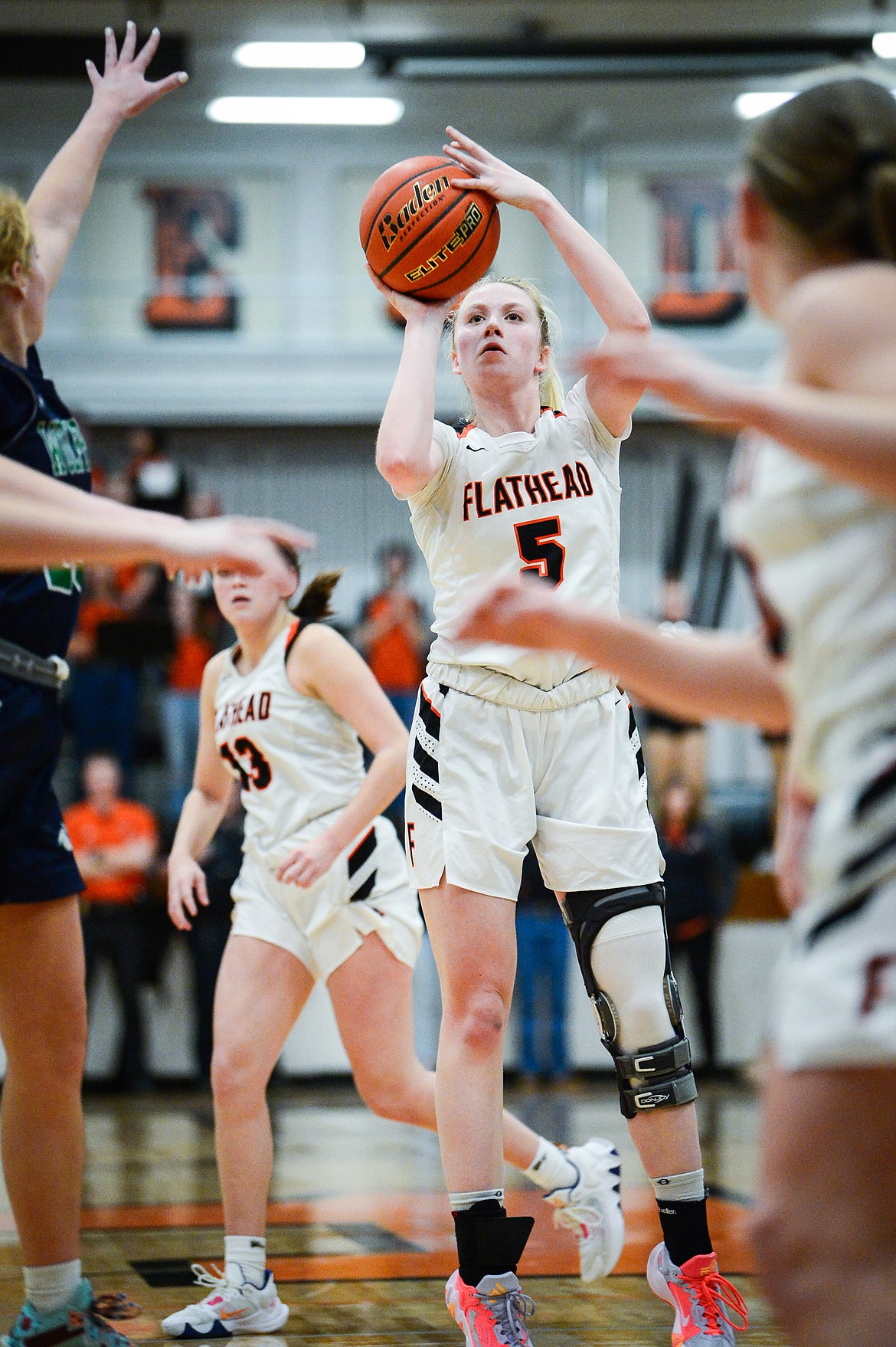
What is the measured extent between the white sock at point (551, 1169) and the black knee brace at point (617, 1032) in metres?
0.71

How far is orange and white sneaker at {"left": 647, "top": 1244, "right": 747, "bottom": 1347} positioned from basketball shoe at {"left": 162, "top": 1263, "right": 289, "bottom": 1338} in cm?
97

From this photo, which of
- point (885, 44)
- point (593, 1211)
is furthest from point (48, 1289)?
point (885, 44)

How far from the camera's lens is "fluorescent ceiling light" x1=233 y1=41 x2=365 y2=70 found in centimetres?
1309

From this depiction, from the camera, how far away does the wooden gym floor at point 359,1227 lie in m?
3.54

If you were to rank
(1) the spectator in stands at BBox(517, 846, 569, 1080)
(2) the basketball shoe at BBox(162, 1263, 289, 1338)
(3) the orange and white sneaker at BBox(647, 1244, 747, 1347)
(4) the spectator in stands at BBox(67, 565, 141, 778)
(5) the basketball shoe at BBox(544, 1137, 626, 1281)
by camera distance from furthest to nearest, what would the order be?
1. (4) the spectator in stands at BBox(67, 565, 141, 778)
2. (1) the spectator in stands at BBox(517, 846, 569, 1080)
3. (5) the basketball shoe at BBox(544, 1137, 626, 1281)
4. (2) the basketball shoe at BBox(162, 1263, 289, 1338)
5. (3) the orange and white sneaker at BBox(647, 1244, 747, 1347)

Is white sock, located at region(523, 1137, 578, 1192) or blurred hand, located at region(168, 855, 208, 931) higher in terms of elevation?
blurred hand, located at region(168, 855, 208, 931)

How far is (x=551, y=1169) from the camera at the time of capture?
386 centimetres

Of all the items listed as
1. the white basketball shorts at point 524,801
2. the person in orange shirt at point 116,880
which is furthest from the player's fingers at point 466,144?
the person in orange shirt at point 116,880

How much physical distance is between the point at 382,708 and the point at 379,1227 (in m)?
1.97

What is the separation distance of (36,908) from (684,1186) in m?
1.50

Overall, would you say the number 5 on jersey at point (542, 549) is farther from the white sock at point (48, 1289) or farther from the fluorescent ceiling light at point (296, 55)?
the fluorescent ceiling light at point (296, 55)

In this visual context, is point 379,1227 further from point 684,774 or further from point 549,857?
point 684,774

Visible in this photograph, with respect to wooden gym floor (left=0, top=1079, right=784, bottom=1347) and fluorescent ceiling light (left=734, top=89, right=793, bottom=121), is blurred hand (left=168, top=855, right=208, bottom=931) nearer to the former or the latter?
wooden gym floor (left=0, top=1079, right=784, bottom=1347)

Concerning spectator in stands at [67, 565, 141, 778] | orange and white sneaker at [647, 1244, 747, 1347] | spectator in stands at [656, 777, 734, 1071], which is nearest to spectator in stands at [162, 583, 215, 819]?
spectator in stands at [67, 565, 141, 778]
